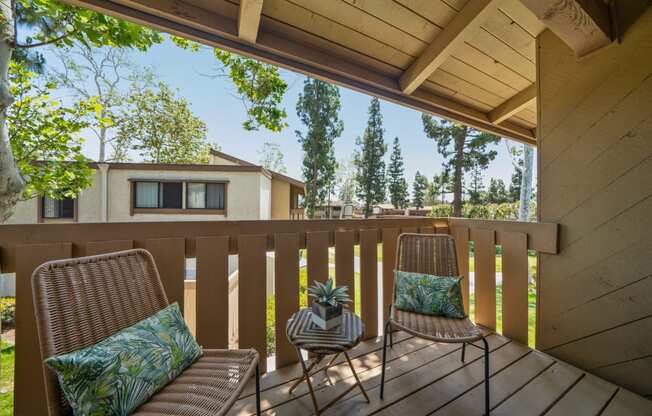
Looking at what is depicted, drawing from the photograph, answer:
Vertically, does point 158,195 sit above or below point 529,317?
above

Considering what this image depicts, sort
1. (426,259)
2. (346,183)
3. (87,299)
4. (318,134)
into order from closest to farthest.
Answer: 1. (87,299)
2. (426,259)
3. (318,134)
4. (346,183)

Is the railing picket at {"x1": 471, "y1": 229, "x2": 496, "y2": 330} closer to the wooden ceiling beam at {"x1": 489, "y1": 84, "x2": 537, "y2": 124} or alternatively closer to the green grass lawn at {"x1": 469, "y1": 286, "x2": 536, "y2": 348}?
the green grass lawn at {"x1": 469, "y1": 286, "x2": 536, "y2": 348}

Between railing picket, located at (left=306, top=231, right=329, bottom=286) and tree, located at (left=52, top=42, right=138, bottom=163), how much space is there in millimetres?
10434

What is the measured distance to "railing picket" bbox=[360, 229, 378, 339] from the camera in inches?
83.5

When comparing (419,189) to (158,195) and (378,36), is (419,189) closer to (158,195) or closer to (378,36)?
(158,195)

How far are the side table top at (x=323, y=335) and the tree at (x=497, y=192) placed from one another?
1837cm

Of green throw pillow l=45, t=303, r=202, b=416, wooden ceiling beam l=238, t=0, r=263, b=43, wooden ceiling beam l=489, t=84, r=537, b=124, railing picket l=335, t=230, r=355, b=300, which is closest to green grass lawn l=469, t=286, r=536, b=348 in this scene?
railing picket l=335, t=230, r=355, b=300

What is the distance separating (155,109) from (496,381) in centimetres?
1639

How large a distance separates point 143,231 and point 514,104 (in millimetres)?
3403

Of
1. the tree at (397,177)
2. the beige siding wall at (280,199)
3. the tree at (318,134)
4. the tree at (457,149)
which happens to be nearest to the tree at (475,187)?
the tree at (457,149)

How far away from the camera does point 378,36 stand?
6.10ft

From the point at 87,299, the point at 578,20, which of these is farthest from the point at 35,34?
the point at 578,20

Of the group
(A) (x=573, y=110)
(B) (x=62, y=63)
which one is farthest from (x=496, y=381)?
(B) (x=62, y=63)

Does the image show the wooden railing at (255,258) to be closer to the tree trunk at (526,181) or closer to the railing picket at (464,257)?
the railing picket at (464,257)
